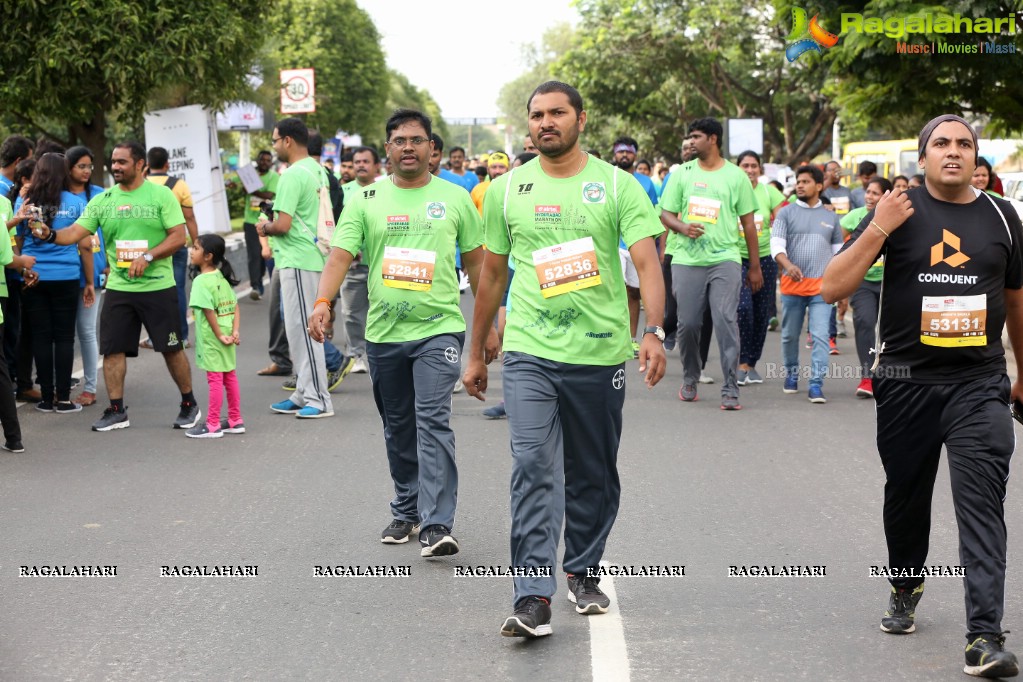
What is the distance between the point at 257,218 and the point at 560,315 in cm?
1258

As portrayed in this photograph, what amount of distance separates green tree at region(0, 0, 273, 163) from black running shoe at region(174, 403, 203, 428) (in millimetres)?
6393

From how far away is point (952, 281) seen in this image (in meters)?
5.00

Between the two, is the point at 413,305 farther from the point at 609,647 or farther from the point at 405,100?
the point at 405,100

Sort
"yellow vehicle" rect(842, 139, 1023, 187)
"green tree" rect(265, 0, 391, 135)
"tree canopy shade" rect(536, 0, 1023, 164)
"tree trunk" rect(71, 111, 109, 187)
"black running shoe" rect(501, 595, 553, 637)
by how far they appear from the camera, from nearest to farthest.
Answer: "black running shoe" rect(501, 595, 553, 637), "tree canopy shade" rect(536, 0, 1023, 164), "tree trunk" rect(71, 111, 109, 187), "yellow vehicle" rect(842, 139, 1023, 187), "green tree" rect(265, 0, 391, 135)

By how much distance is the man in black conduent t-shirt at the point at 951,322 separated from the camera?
Result: 16.2 ft

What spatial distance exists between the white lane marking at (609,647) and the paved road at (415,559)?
0.04 feet

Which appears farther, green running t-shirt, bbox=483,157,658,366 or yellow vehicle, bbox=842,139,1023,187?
yellow vehicle, bbox=842,139,1023,187

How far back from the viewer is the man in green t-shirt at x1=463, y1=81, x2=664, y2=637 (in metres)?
5.24

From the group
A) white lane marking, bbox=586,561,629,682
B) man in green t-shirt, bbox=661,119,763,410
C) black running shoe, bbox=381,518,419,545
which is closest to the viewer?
white lane marking, bbox=586,561,629,682

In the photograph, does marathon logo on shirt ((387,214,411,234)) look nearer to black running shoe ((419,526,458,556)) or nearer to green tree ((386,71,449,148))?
black running shoe ((419,526,458,556))

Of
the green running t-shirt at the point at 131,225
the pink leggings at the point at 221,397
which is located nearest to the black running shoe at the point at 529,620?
the pink leggings at the point at 221,397

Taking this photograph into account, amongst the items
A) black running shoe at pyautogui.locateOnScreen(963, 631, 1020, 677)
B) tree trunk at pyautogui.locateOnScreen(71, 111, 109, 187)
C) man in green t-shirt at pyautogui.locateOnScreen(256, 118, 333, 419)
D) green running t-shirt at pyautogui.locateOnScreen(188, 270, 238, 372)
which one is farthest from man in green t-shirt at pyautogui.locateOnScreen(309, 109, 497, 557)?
tree trunk at pyautogui.locateOnScreen(71, 111, 109, 187)

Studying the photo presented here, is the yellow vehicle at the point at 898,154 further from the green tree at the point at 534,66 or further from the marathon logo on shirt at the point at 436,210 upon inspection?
the green tree at the point at 534,66

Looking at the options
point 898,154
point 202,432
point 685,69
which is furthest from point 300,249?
point 685,69
